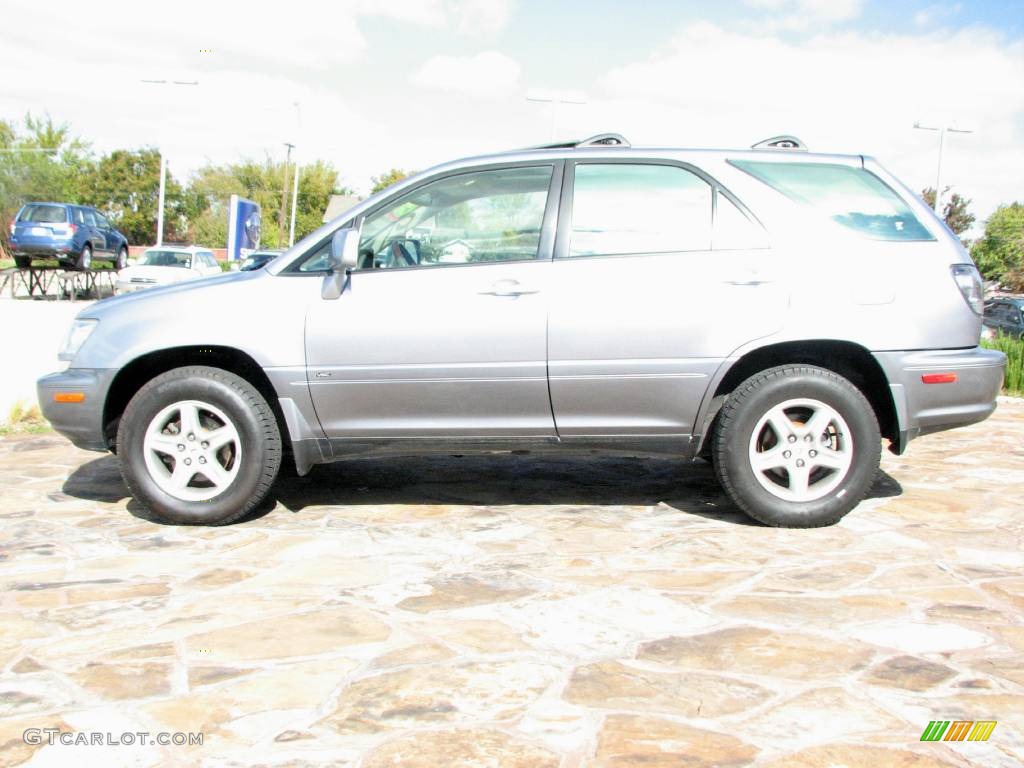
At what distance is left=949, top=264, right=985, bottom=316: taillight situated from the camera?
474cm

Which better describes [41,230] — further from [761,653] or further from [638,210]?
[761,653]

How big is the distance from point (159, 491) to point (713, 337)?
282 centimetres

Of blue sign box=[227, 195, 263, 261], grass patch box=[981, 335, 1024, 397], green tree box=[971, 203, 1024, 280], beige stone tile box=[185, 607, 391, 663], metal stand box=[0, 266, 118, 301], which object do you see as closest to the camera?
beige stone tile box=[185, 607, 391, 663]

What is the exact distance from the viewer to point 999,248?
4853 cm

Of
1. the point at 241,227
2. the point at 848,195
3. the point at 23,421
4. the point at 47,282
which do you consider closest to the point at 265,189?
the point at 241,227

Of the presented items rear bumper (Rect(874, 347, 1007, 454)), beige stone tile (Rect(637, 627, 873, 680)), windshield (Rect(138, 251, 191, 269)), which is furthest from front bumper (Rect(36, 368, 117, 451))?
windshield (Rect(138, 251, 191, 269))

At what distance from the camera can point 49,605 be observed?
3.77 meters

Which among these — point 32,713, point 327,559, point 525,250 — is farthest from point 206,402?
point 32,713

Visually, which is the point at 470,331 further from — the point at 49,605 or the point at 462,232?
the point at 49,605

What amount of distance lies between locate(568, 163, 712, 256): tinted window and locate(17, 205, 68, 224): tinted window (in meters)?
23.6

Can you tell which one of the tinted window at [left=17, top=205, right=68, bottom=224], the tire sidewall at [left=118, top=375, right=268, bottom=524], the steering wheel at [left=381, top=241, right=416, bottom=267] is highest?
the tinted window at [left=17, top=205, right=68, bottom=224]

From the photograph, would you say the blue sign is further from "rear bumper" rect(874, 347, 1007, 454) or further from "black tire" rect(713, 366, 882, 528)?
"rear bumper" rect(874, 347, 1007, 454)

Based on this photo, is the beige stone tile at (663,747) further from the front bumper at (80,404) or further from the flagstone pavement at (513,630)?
the front bumper at (80,404)

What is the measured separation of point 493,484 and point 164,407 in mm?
2023
